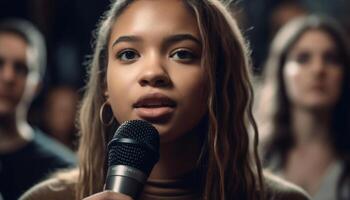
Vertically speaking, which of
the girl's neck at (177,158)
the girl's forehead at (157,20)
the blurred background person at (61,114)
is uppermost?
the girl's forehead at (157,20)

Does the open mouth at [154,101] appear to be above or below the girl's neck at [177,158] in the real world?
above

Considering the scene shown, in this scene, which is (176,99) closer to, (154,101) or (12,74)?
(154,101)

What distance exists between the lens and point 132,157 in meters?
1.73

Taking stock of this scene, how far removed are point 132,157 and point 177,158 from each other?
0.36 m

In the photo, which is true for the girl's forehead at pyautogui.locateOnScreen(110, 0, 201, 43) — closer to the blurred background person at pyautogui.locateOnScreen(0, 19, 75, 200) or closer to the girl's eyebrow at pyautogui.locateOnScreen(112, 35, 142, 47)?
the girl's eyebrow at pyautogui.locateOnScreen(112, 35, 142, 47)

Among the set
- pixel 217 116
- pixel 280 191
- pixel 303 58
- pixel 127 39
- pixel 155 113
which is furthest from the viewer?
pixel 303 58

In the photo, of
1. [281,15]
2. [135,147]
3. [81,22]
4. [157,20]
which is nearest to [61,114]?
[81,22]

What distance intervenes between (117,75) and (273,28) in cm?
313

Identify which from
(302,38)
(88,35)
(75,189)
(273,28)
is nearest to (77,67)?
(88,35)

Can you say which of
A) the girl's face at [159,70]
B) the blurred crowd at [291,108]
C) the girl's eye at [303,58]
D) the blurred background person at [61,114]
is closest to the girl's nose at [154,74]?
the girl's face at [159,70]

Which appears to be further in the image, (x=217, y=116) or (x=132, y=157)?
(x=217, y=116)

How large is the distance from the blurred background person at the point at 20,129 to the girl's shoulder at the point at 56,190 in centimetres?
123

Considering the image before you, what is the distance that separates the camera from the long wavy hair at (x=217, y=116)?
2092 millimetres

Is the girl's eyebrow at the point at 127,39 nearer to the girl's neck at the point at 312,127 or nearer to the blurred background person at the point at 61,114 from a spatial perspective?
the girl's neck at the point at 312,127
